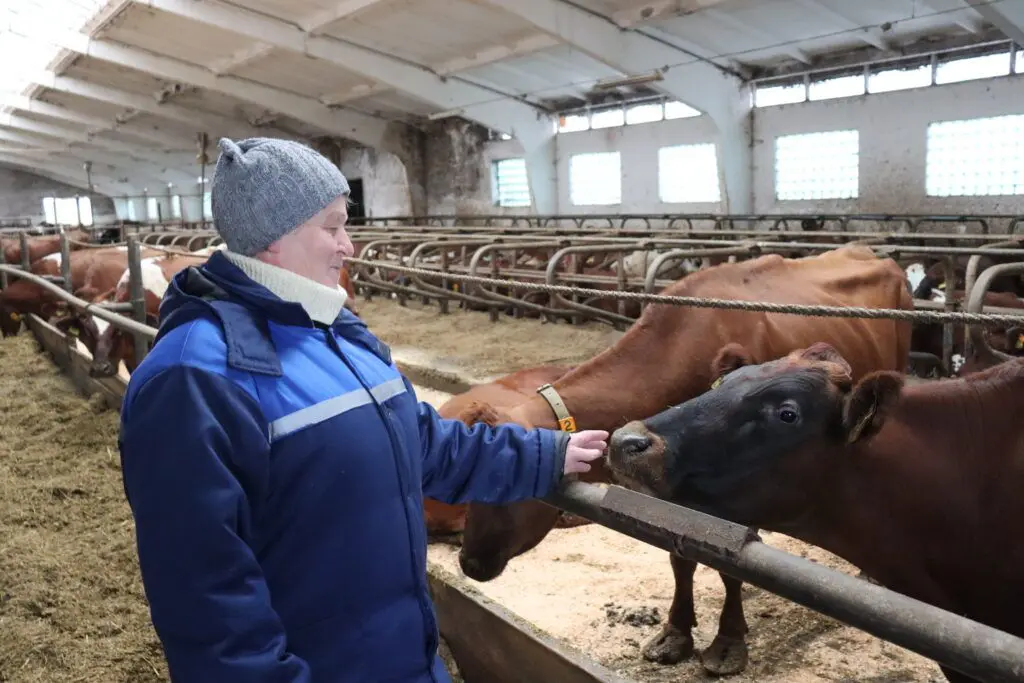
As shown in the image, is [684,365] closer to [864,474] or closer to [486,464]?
[864,474]

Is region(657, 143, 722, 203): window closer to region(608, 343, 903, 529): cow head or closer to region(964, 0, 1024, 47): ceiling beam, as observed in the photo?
region(964, 0, 1024, 47): ceiling beam

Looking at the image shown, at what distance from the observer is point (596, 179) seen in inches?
665

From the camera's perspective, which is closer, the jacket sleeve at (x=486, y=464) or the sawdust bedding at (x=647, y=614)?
the jacket sleeve at (x=486, y=464)

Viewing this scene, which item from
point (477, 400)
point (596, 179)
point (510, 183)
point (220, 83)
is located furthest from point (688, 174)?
point (477, 400)

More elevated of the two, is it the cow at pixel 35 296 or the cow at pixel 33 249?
the cow at pixel 33 249

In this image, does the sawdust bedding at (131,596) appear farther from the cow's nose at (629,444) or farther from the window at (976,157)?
the window at (976,157)

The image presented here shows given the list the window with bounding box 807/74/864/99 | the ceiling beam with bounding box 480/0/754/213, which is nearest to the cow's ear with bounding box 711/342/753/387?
the ceiling beam with bounding box 480/0/754/213

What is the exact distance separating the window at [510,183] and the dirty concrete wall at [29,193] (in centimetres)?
2872

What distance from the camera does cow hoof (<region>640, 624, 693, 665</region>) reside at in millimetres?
3092

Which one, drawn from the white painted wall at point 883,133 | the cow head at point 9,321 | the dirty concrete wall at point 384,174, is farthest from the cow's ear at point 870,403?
the dirty concrete wall at point 384,174

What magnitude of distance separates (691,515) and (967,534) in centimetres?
106

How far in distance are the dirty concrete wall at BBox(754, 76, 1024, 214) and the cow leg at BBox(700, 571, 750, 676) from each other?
30.6 feet

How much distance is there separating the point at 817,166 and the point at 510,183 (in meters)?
7.90

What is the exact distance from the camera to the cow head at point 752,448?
7.16ft
